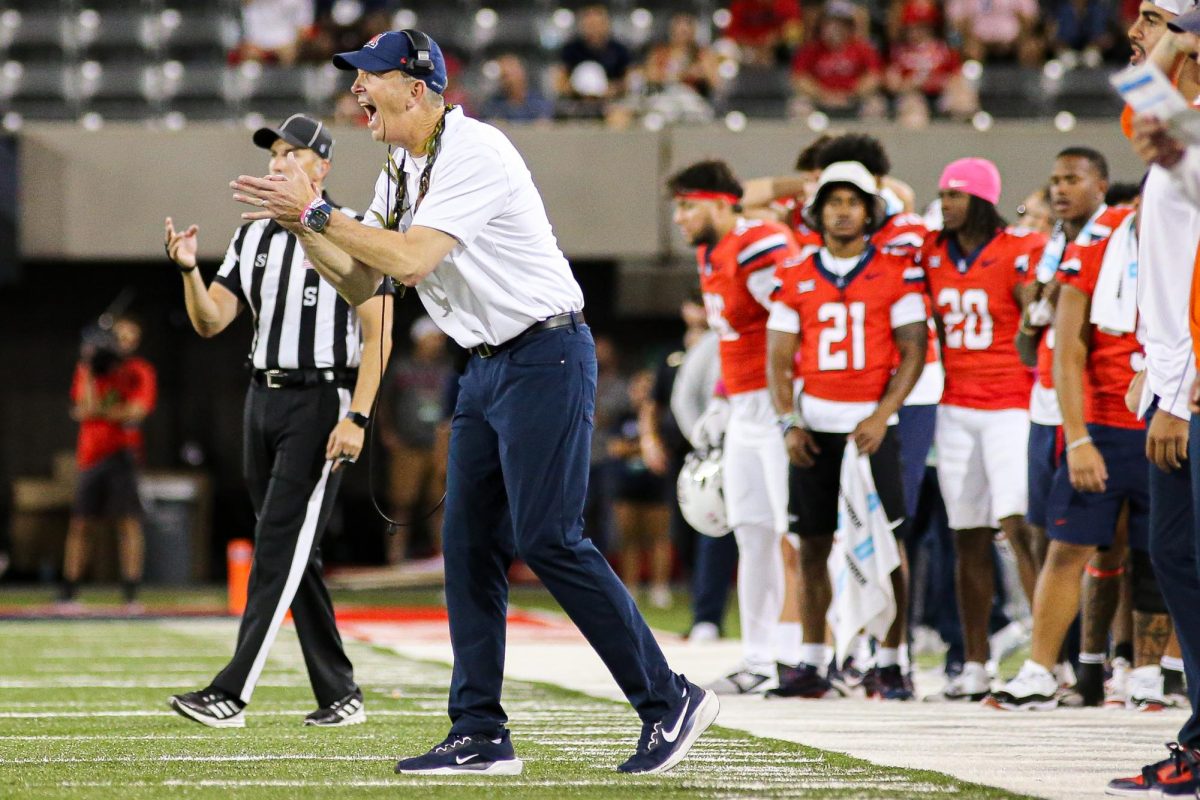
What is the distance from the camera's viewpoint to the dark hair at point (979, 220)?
6.85 meters

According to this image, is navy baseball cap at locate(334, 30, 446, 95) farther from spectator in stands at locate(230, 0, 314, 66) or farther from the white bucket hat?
spectator in stands at locate(230, 0, 314, 66)

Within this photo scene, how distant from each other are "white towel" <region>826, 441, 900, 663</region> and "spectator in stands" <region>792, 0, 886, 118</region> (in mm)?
8489

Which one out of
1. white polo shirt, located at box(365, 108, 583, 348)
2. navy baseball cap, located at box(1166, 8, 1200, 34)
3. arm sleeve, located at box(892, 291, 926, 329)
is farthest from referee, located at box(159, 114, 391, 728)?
navy baseball cap, located at box(1166, 8, 1200, 34)

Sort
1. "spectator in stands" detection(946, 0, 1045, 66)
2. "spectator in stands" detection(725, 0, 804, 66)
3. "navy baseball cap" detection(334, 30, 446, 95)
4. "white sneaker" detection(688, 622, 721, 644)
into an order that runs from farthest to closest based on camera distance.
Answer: "spectator in stands" detection(725, 0, 804, 66) → "spectator in stands" detection(946, 0, 1045, 66) → "white sneaker" detection(688, 622, 721, 644) → "navy baseball cap" detection(334, 30, 446, 95)

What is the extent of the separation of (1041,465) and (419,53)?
121 inches

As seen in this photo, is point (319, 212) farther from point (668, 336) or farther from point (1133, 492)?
point (668, 336)

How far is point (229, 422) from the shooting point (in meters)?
16.3

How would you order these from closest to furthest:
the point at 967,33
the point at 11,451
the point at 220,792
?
the point at 220,792 < the point at 967,33 < the point at 11,451

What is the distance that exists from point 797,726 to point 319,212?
7.96ft

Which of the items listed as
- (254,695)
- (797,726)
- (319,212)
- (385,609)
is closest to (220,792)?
(319,212)

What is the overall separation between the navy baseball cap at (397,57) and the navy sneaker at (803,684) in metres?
3.04

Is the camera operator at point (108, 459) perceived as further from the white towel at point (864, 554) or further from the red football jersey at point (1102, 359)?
the red football jersey at point (1102, 359)

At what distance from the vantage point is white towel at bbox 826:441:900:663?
249 inches

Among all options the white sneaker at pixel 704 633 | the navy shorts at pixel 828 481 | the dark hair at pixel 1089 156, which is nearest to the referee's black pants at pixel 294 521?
the navy shorts at pixel 828 481
